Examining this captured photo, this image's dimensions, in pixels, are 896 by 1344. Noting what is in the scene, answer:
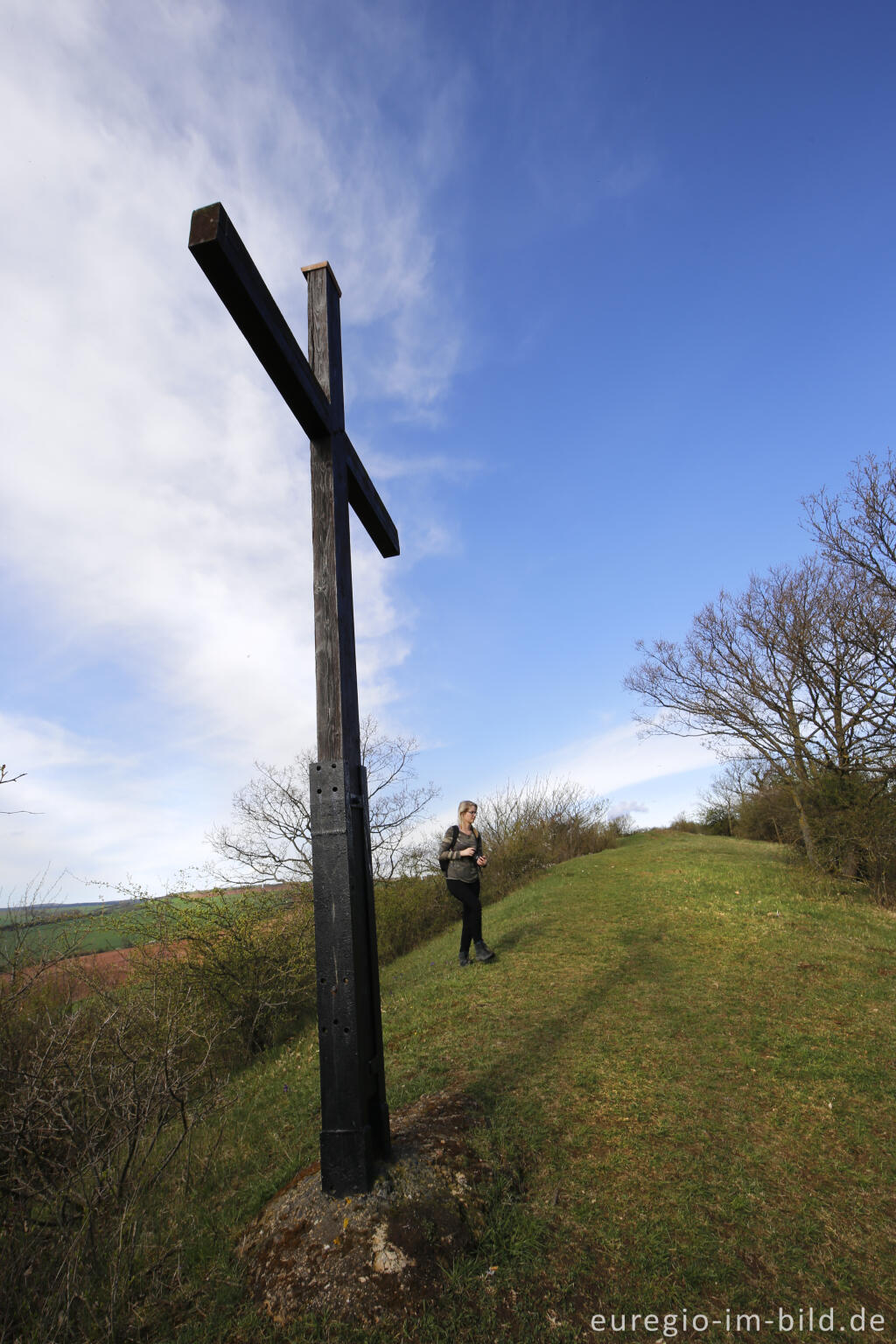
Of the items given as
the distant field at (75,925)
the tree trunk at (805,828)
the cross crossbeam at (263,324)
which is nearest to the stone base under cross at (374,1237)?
the distant field at (75,925)

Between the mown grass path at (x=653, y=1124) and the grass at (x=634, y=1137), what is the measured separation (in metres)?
0.01

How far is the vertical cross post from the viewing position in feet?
9.84

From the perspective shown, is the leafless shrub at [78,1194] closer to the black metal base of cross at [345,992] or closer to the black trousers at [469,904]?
the black metal base of cross at [345,992]

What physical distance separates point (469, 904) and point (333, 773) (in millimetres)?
5226

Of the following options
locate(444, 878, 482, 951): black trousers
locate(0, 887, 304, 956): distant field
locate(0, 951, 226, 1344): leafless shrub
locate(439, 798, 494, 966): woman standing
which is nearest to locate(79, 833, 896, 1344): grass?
locate(0, 951, 226, 1344): leafless shrub

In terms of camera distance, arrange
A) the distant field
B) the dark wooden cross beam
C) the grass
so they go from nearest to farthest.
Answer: the grass
the dark wooden cross beam
the distant field

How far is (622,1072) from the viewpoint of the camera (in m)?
4.78

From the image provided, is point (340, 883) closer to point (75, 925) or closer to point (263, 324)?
point (263, 324)

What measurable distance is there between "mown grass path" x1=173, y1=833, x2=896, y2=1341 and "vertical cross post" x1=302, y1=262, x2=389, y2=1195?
2.16 feet

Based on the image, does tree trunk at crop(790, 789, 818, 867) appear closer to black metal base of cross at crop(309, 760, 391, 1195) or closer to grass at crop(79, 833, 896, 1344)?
grass at crop(79, 833, 896, 1344)

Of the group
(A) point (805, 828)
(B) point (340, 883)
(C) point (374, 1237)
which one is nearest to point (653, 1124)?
(C) point (374, 1237)

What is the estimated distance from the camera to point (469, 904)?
7.85 m

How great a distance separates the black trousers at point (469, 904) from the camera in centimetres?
769

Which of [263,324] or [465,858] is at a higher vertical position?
[263,324]
